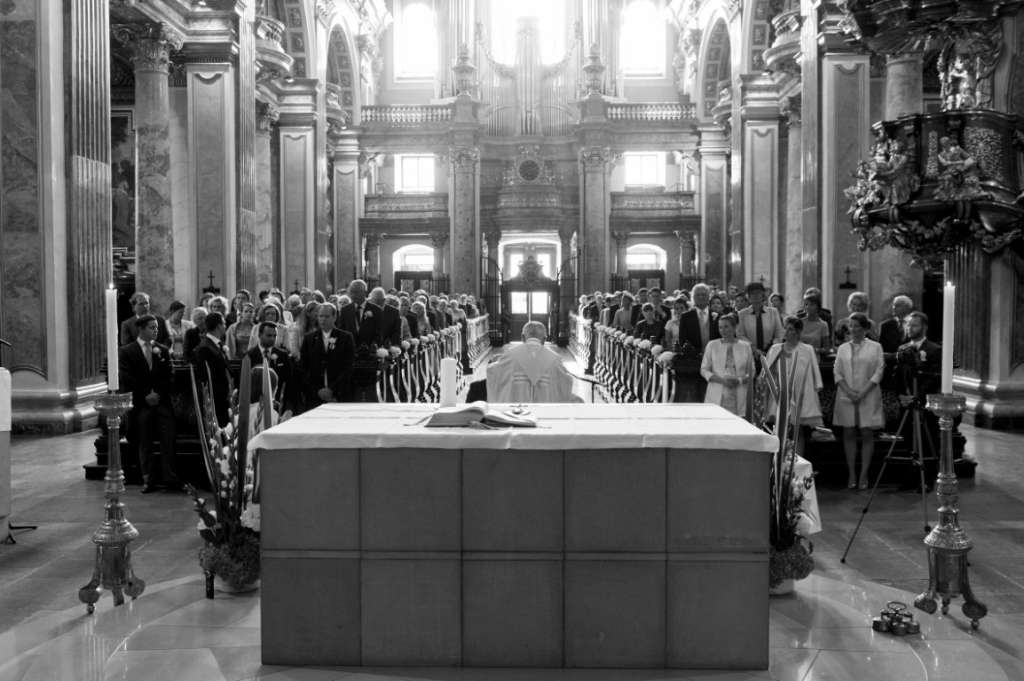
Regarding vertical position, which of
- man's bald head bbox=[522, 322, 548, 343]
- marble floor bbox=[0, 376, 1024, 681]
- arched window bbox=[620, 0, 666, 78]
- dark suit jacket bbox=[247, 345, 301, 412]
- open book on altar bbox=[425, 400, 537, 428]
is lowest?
marble floor bbox=[0, 376, 1024, 681]

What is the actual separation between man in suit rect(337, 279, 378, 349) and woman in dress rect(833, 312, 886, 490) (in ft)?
16.4

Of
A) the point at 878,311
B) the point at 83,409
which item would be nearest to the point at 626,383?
the point at 878,311

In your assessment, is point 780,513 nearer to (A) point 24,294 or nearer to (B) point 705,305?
(B) point 705,305

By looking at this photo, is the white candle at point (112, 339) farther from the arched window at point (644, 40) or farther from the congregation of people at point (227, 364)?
the arched window at point (644, 40)

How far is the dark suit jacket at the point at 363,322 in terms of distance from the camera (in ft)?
36.4

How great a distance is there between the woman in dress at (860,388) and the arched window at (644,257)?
25.3 meters

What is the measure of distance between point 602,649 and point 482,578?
0.56m

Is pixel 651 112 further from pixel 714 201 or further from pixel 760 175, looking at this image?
pixel 760 175

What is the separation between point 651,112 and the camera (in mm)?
33312

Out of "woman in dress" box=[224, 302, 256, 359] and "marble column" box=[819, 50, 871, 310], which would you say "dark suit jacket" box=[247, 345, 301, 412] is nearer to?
"woman in dress" box=[224, 302, 256, 359]

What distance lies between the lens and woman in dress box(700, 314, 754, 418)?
26.9ft

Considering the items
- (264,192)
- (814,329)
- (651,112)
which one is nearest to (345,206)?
(264,192)

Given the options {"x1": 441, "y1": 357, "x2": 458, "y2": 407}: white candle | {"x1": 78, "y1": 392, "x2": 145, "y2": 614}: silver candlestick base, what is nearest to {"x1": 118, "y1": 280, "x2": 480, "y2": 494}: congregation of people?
{"x1": 78, "y1": 392, "x2": 145, "y2": 614}: silver candlestick base

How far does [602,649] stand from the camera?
4.04m
